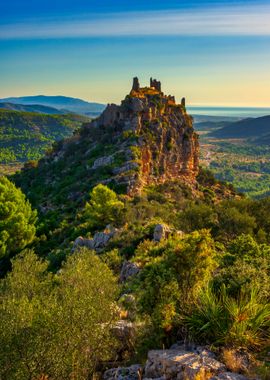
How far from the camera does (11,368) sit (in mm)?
12359

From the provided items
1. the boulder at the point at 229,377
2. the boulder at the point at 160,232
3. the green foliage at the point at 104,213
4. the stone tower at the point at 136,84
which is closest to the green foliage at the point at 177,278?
the boulder at the point at 229,377

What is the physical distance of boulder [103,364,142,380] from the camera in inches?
495

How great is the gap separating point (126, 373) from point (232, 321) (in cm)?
405

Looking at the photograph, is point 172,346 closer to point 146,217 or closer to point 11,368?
point 11,368

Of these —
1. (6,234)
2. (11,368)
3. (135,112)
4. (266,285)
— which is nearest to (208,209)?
(6,234)

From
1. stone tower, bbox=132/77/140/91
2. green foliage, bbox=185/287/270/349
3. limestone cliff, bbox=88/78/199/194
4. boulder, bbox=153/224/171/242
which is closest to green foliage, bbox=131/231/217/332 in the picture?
green foliage, bbox=185/287/270/349

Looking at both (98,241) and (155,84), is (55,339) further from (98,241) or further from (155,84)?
(155,84)

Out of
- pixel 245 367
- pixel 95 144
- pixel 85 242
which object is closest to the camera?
pixel 245 367

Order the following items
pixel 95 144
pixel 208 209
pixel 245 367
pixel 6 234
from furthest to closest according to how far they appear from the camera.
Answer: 1. pixel 95 144
2. pixel 6 234
3. pixel 208 209
4. pixel 245 367

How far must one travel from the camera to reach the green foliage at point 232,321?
39.5ft

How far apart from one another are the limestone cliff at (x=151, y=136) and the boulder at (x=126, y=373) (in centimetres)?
4607

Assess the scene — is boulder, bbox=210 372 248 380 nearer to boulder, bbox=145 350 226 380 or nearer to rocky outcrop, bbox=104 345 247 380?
rocky outcrop, bbox=104 345 247 380

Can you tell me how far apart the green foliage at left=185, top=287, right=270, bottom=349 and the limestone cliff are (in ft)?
153

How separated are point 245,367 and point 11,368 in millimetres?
7423
